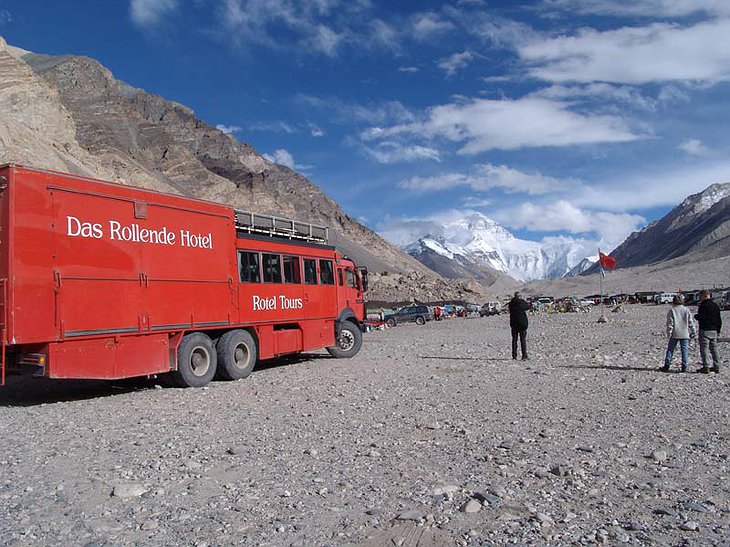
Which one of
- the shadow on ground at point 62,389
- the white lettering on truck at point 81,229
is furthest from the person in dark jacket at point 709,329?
the white lettering on truck at point 81,229

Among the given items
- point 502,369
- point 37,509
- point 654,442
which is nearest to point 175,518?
point 37,509

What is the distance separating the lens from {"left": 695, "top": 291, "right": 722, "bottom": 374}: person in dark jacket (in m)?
14.0

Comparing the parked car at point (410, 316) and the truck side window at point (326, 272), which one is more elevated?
the truck side window at point (326, 272)

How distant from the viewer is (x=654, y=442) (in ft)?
25.7

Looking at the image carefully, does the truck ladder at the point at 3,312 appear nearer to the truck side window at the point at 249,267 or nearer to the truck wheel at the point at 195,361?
the truck wheel at the point at 195,361

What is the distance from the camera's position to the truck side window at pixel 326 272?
19430 millimetres

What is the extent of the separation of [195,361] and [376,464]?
817cm

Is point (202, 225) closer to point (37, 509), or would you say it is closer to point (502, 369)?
point (502, 369)

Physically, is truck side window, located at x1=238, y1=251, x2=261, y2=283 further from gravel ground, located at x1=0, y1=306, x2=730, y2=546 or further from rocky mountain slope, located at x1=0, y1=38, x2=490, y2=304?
rocky mountain slope, located at x1=0, y1=38, x2=490, y2=304

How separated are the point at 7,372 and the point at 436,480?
8.79 meters

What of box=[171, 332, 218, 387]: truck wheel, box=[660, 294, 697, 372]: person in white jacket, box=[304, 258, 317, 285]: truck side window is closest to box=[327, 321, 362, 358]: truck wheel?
box=[304, 258, 317, 285]: truck side window

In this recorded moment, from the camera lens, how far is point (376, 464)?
716 cm

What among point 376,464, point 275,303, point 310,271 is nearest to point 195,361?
point 275,303

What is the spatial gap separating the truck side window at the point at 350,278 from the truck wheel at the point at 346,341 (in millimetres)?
1281
